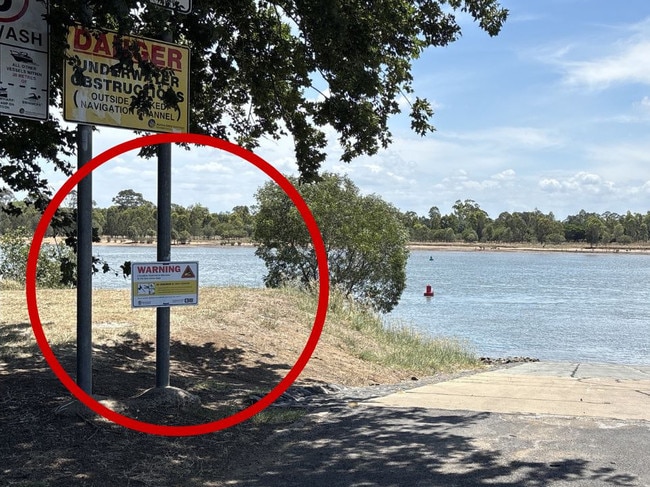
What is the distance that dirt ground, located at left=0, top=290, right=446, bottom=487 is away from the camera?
4.92m

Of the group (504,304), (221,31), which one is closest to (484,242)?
(504,304)

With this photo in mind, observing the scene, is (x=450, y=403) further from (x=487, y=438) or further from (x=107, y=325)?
(x=107, y=325)

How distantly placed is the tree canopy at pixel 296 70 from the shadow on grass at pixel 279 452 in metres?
3.43

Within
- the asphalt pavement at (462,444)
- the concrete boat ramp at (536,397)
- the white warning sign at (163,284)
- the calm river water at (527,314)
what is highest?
the white warning sign at (163,284)

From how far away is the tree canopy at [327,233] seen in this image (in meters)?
31.5

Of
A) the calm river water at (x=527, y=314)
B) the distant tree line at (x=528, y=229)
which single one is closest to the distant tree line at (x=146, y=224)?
the calm river water at (x=527, y=314)

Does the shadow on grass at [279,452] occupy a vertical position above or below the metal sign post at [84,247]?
below

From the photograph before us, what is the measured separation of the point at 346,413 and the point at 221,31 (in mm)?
5619

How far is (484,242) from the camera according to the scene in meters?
166

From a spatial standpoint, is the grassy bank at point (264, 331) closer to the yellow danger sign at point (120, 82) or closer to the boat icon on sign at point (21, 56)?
the yellow danger sign at point (120, 82)

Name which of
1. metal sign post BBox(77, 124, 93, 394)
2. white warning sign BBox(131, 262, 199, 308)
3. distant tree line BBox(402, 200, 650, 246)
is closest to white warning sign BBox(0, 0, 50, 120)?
metal sign post BBox(77, 124, 93, 394)

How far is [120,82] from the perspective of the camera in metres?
6.04

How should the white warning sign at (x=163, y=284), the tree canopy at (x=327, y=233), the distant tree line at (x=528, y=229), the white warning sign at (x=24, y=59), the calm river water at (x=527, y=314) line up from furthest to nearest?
the distant tree line at (x=528, y=229) → the tree canopy at (x=327, y=233) → the calm river water at (x=527, y=314) → the white warning sign at (x=163, y=284) → the white warning sign at (x=24, y=59)

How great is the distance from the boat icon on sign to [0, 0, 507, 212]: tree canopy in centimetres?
149
